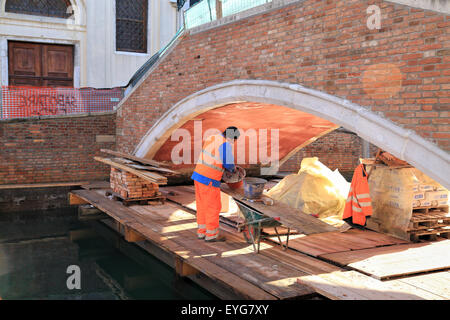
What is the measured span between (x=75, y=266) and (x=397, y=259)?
18.9ft

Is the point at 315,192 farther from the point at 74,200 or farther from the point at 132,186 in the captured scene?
the point at 74,200

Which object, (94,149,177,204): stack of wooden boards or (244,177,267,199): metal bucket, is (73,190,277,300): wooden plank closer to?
(94,149,177,204): stack of wooden boards

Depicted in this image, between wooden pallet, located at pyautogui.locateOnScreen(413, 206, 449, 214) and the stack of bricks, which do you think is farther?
the stack of bricks

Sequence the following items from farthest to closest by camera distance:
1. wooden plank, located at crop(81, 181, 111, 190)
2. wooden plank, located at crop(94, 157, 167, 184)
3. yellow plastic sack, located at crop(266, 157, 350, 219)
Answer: wooden plank, located at crop(81, 181, 111, 190) → wooden plank, located at crop(94, 157, 167, 184) → yellow plastic sack, located at crop(266, 157, 350, 219)

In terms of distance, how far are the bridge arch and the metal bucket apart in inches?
54.4

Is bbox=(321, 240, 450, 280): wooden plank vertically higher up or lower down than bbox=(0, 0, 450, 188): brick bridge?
lower down

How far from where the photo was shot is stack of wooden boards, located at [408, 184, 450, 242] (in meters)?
6.38

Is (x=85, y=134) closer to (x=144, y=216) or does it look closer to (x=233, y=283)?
(x=144, y=216)

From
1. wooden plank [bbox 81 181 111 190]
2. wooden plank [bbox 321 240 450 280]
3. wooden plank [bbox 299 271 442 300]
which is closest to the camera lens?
wooden plank [bbox 299 271 442 300]

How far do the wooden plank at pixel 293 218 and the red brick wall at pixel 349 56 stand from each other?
1611 mm

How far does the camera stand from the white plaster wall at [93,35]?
16.0 metres

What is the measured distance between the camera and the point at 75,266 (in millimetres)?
8258

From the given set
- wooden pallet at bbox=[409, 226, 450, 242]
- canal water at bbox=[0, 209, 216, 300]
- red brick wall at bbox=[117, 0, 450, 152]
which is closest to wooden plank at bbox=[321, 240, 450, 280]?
wooden pallet at bbox=[409, 226, 450, 242]
